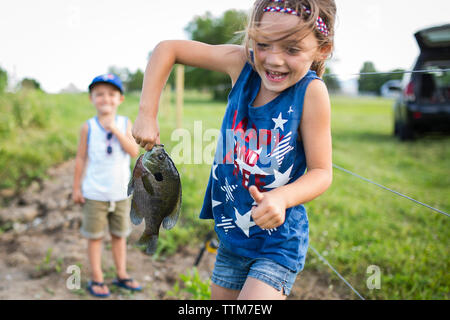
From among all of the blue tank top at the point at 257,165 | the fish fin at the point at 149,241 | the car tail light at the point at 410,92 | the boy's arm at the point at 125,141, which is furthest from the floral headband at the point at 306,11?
the car tail light at the point at 410,92

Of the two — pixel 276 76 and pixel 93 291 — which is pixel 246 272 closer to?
pixel 276 76

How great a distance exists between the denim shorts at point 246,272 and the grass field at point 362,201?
1723 mm

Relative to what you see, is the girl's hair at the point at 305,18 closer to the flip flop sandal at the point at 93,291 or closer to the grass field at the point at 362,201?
the grass field at the point at 362,201

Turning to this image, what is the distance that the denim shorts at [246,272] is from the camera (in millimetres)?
1752

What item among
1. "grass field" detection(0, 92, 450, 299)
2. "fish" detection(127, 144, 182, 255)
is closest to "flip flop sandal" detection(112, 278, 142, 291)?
"grass field" detection(0, 92, 450, 299)

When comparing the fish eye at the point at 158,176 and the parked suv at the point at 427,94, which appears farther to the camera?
the parked suv at the point at 427,94

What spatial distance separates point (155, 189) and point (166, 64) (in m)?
0.57

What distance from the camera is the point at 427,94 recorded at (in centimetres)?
862

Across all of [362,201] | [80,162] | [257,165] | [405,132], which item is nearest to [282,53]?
[257,165]

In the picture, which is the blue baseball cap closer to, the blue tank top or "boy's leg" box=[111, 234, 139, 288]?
"boy's leg" box=[111, 234, 139, 288]

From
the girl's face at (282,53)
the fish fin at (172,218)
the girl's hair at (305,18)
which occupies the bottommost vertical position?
the fish fin at (172,218)

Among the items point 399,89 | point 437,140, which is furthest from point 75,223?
point 437,140

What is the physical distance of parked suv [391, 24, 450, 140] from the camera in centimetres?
762

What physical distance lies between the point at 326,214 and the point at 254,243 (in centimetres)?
313
